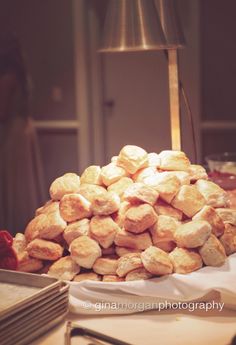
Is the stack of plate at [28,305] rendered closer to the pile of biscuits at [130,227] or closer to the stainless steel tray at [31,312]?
the stainless steel tray at [31,312]

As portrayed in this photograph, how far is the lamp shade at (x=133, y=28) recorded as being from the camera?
126cm

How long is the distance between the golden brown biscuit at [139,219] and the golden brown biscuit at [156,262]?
0.06 m

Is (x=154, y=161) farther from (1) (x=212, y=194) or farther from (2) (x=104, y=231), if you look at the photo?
(2) (x=104, y=231)

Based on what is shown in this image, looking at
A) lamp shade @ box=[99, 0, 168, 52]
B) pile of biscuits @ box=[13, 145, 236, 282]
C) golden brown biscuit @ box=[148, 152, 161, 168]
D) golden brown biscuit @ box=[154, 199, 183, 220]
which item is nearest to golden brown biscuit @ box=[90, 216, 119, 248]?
pile of biscuits @ box=[13, 145, 236, 282]

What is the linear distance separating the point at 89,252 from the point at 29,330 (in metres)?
0.24

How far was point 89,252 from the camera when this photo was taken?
1.13m

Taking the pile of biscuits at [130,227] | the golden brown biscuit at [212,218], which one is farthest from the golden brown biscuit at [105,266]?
the golden brown biscuit at [212,218]

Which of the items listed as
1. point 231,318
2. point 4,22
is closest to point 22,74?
point 4,22

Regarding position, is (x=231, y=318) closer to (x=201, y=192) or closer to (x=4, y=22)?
(x=201, y=192)

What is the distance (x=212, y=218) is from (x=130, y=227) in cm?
19

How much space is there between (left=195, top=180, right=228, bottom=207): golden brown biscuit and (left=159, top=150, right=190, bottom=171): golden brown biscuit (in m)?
0.07

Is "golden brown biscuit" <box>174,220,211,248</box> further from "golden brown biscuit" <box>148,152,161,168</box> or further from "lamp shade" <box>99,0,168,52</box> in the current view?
"lamp shade" <box>99,0,168,52</box>

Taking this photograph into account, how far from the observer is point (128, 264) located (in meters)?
1.11

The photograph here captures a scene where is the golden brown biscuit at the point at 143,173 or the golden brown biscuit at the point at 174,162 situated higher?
the golden brown biscuit at the point at 174,162
